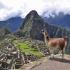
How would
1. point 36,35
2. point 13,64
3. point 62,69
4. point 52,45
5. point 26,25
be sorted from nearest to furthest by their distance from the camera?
point 62,69, point 13,64, point 52,45, point 36,35, point 26,25

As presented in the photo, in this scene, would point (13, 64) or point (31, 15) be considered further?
point (31, 15)

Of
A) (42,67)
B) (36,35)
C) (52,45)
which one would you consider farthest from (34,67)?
(36,35)

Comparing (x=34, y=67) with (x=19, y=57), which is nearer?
(x=34, y=67)

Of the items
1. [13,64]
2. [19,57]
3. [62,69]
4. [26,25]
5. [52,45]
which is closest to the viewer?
[62,69]

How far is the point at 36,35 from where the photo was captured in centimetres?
15450

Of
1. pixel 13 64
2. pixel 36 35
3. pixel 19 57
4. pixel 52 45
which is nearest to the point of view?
pixel 13 64

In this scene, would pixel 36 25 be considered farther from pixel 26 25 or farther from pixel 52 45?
pixel 52 45

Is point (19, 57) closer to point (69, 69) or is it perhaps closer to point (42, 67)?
point (42, 67)

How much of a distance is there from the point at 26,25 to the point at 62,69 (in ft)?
501

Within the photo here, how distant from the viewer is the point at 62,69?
13.3 metres

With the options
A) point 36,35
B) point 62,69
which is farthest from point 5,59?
point 36,35

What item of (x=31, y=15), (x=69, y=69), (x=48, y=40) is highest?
(x=31, y=15)

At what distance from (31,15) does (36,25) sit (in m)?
15.6

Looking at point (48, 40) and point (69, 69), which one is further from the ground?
point (48, 40)
